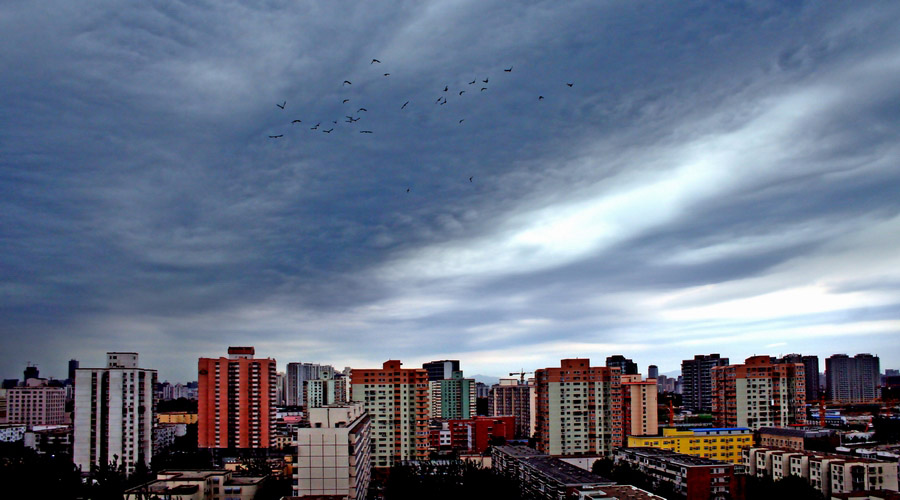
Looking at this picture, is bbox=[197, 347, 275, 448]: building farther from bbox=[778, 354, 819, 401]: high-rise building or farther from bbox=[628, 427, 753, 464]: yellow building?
bbox=[778, 354, 819, 401]: high-rise building

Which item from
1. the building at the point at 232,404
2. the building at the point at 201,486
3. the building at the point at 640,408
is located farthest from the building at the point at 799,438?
the building at the point at 232,404

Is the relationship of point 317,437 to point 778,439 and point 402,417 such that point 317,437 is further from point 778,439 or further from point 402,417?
point 778,439

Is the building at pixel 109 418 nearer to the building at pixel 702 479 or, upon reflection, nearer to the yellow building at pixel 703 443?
the building at pixel 702 479

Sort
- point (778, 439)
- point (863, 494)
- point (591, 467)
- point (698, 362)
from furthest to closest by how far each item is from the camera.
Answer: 1. point (698, 362)
2. point (778, 439)
3. point (591, 467)
4. point (863, 494)

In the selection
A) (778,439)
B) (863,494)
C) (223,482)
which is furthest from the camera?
(778,439)

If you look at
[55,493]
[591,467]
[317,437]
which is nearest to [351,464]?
[317,437]

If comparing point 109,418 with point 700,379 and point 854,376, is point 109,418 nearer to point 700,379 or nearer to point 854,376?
point 700,379
